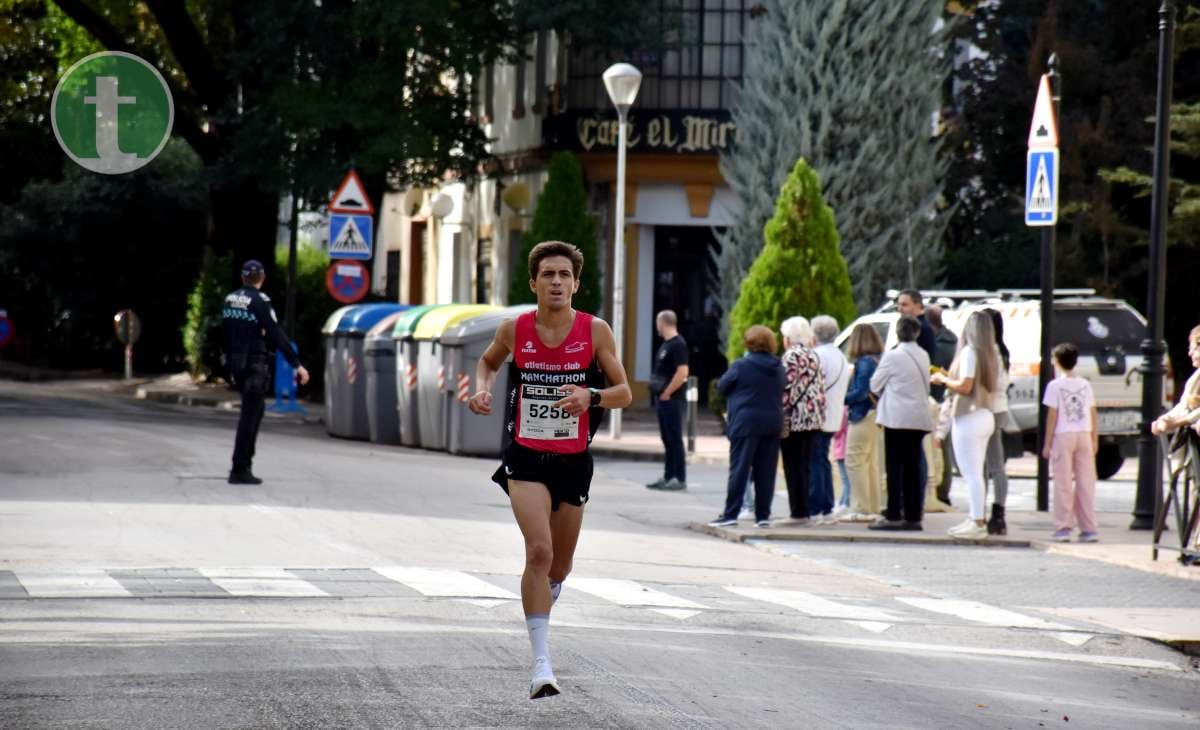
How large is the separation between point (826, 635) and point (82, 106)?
5.40 metres

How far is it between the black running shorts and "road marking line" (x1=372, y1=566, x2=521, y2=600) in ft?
9.72

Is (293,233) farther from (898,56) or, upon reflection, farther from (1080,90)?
(1080,90)

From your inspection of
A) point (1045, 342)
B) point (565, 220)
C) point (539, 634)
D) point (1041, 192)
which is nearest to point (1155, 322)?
point (1045, 342)

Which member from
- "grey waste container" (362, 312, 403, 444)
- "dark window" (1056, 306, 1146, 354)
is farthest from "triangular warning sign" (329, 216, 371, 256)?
"dark window" (1056, 306, 1146, 354)

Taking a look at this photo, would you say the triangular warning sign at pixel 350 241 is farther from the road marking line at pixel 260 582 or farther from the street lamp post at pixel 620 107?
the road marking line at pixel 260 582

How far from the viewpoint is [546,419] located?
8703 mm

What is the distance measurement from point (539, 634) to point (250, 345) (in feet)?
33.6

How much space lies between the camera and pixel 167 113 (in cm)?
1346

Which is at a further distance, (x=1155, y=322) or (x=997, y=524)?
(x=1155, y=322)

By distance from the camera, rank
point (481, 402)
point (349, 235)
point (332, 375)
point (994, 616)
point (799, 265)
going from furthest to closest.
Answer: point (349, 235) → point (799, 265) → point (332, 375) → point (994, 616) → point (481, 402)

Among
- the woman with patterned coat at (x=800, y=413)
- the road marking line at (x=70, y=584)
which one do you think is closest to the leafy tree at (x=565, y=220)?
the woman with patterned coat at (x=800, y=413)

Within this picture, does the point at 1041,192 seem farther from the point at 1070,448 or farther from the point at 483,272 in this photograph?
the point at 483,272

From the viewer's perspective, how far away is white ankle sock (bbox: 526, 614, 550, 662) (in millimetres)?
8297

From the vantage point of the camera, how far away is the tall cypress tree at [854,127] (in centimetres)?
3219
